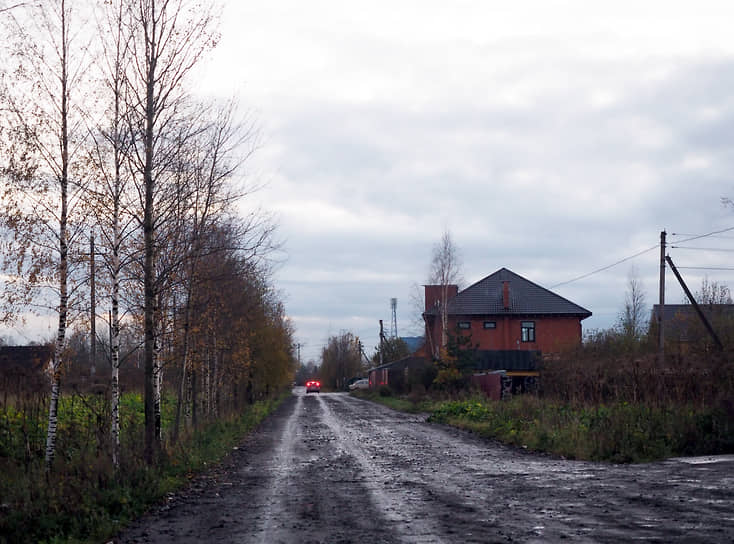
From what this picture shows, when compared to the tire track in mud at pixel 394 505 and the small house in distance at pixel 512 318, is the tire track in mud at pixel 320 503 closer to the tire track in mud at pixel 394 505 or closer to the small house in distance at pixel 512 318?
the tire track in mud at pixel 394 505

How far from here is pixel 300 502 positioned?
11430 mm

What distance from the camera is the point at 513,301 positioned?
6250cm

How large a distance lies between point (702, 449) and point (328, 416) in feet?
71.6

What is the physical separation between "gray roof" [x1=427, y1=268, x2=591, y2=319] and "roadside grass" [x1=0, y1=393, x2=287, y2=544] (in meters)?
44.8

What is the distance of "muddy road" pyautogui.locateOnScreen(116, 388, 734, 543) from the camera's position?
887 cm

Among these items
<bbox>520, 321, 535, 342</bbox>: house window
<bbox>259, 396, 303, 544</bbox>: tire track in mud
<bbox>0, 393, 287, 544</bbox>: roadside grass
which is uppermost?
<bbox>520, 321, 535, 342</bbox>: house window

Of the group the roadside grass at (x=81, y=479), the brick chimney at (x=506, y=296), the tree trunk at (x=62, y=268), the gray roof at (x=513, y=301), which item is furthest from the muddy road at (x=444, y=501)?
the brick chimney at (x=506, y=296)

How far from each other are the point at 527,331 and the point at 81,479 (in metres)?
53.3

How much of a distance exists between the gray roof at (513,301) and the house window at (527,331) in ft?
3.57

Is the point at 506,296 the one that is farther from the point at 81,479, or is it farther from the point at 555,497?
the point at 81,479

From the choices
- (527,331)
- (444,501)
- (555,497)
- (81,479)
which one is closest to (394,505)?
(444,501)

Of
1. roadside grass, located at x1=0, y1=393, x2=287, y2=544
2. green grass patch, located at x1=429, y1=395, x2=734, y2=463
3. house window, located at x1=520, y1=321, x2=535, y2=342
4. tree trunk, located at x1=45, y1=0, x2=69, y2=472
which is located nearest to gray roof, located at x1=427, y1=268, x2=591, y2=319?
house window, located at x1=520, y1=321, x2=535, y2=342

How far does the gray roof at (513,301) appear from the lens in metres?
61.4

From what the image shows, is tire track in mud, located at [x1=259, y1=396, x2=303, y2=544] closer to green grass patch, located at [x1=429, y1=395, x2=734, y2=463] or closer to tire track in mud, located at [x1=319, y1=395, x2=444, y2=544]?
tire track in mud, located at [x1=319, y1=395, x2=444, y2=544]
